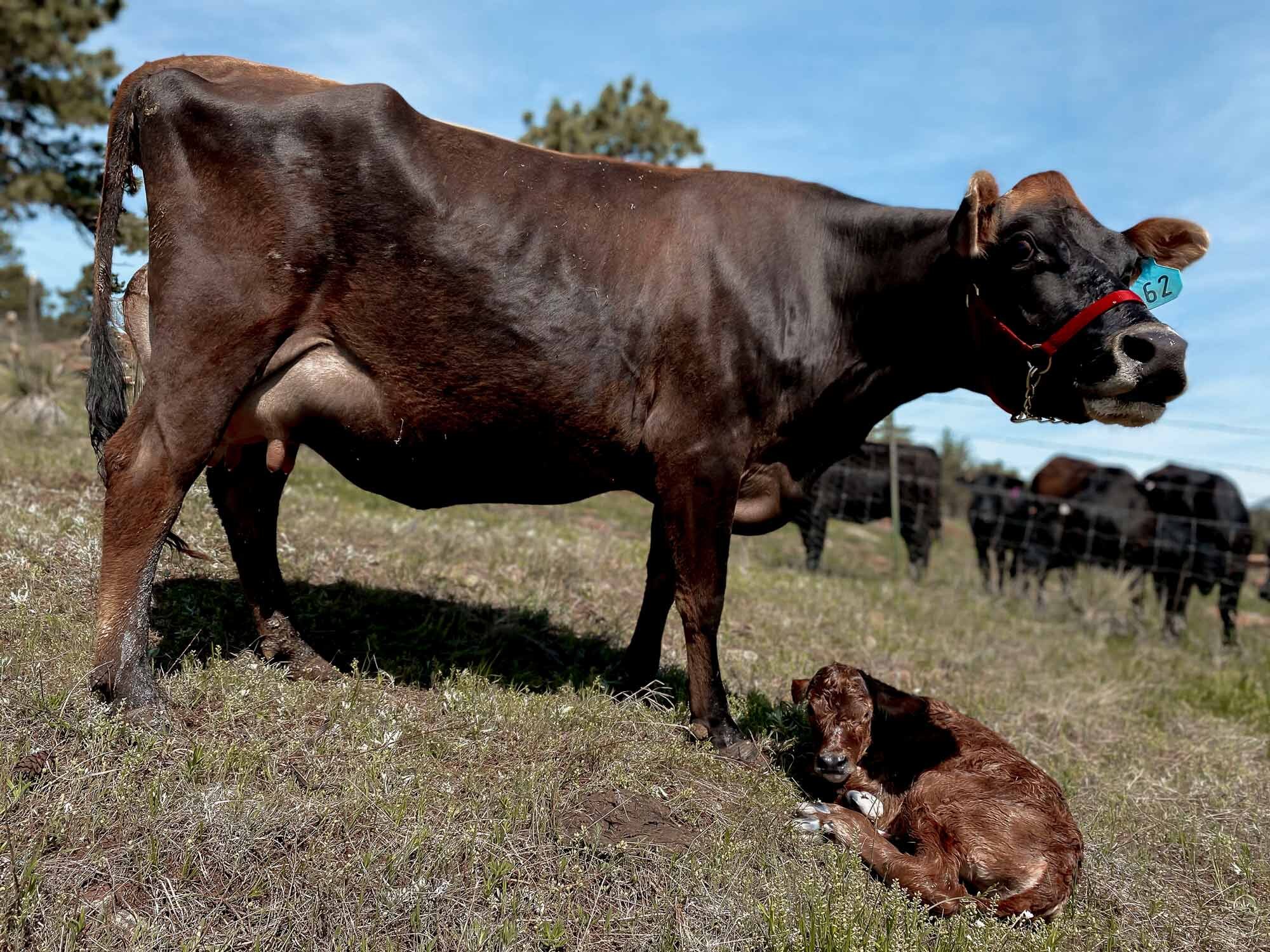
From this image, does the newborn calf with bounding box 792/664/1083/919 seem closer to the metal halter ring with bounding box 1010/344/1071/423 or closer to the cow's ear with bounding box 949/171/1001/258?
the metal halter ring with bounding box 1010/344/1071/423

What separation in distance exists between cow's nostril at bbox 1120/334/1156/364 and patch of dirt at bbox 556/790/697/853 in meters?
2.33

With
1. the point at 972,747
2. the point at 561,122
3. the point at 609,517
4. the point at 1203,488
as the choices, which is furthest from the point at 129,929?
the point at 561,122

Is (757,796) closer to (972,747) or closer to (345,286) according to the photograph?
(972,747)

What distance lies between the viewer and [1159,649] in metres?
9.80

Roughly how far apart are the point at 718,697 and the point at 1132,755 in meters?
3.10

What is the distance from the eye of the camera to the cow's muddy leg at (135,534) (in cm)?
362

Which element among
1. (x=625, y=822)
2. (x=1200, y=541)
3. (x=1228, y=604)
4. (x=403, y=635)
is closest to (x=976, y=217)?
(x=625, y=822)

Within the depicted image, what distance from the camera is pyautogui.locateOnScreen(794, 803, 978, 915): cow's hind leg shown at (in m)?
3.48

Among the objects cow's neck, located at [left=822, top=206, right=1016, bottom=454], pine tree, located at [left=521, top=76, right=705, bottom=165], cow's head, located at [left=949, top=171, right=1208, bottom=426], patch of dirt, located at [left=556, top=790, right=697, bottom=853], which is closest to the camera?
patch of dirt, located at [left=556, top=790, right=697, bottom=853]

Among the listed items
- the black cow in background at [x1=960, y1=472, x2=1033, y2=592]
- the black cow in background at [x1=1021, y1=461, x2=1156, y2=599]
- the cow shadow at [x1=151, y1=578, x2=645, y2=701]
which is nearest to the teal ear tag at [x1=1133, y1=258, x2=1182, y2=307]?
the cow shadow at [x1=151, y1=578, x2=645, y2=701]

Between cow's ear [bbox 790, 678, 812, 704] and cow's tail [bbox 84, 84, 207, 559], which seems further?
cow's ear [bbox 790, 678, 812, 704]

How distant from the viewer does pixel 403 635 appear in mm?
5207

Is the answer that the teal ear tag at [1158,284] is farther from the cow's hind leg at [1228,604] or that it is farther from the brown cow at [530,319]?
the cow's hind leg at [1228,604]

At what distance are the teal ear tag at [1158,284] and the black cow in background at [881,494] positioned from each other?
10708mm
